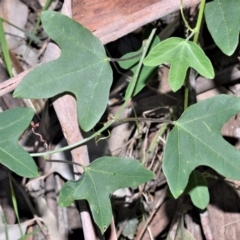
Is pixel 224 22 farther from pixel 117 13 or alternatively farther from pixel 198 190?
pixel 198 190

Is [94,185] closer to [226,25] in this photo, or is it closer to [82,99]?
[82,99]

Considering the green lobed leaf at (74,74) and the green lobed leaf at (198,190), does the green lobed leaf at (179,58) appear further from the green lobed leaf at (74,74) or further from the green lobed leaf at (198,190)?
the green lobed leaf at (198,190)

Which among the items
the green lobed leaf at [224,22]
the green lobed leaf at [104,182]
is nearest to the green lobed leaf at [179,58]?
the green lobed leaf at [224,22]

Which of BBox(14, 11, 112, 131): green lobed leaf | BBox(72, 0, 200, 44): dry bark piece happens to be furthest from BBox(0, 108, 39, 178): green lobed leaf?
BBox(72, 0, 200, 44): dry bark piece

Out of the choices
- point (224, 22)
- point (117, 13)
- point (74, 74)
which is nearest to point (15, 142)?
point (74, 74)

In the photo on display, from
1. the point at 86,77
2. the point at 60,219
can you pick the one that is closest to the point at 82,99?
the point at 86,77
